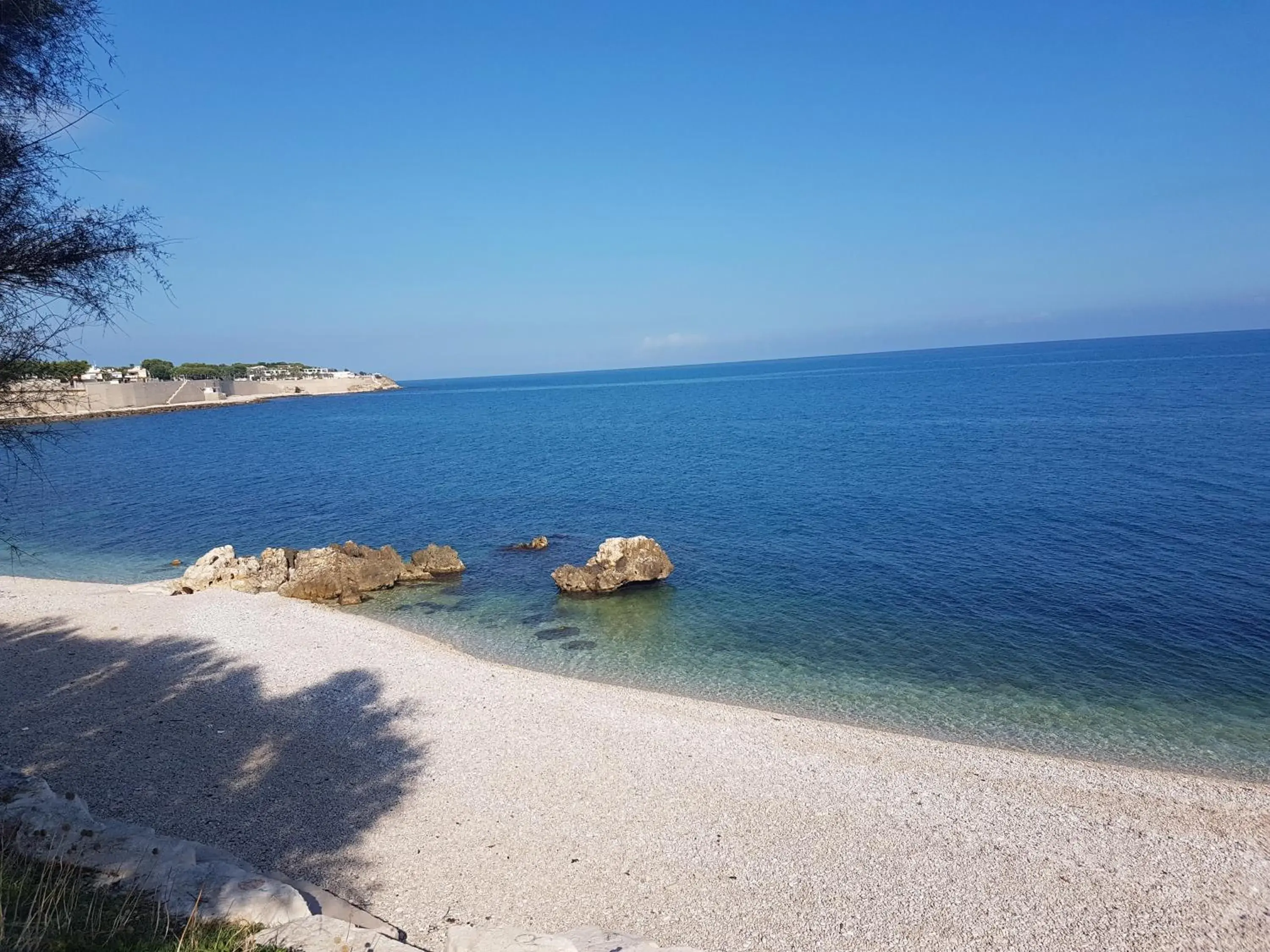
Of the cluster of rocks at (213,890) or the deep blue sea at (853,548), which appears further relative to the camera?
the deep blue sea at (853,548)

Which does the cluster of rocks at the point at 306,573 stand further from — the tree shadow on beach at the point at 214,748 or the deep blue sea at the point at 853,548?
the tree shadow on beach at the point at 214,748

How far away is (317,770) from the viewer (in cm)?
1502

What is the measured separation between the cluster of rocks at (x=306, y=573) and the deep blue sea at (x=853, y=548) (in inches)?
50.0

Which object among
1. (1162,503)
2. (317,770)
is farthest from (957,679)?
(1162,503)

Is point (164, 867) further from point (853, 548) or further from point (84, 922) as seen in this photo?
point (853, 548)

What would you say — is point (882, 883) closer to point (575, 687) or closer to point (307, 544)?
point (575, 687)

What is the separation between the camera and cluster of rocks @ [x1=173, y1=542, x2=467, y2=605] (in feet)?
101

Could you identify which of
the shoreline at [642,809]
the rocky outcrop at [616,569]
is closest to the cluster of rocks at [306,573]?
the rocky outcrop at [616,569]

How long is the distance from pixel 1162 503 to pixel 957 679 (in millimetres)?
26931

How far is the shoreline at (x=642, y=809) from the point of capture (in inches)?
432

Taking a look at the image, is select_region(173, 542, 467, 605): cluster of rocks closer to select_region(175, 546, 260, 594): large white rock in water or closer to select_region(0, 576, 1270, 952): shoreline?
select_region(175, 546, 260, 594): large white rock in water

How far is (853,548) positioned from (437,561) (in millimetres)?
20037

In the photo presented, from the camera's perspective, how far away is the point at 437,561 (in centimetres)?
3391

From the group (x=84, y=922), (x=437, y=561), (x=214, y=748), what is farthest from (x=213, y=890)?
(x=437, y=561)
